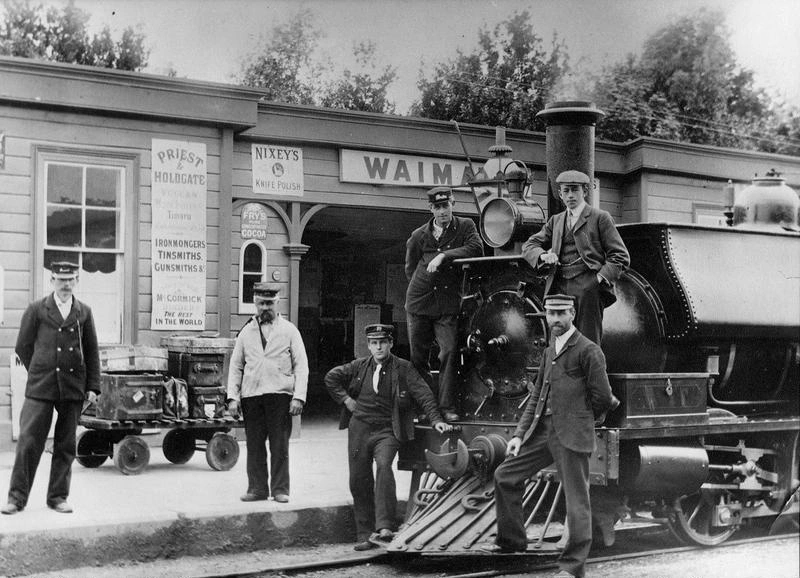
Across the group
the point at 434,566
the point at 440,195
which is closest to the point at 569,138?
the point at 440,195

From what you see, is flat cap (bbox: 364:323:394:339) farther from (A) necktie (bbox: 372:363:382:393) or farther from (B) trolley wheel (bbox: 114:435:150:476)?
(B) trolley wheel (bbox: 114:435:150:476)

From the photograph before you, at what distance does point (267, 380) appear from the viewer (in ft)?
24.0

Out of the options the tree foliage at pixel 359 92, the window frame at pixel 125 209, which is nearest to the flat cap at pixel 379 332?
the window frame at pixel 125 209

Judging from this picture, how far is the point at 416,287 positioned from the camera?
7195 mm

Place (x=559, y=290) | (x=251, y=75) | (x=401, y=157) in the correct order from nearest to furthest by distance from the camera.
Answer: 1. (x=559, y=290)
2. (x=251, y=75)
3. (x=401, y=157)

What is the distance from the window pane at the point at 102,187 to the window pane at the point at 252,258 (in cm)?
158

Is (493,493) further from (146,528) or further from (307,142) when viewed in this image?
(307,142)

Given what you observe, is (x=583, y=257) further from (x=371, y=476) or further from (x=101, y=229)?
(x=101, y=229)

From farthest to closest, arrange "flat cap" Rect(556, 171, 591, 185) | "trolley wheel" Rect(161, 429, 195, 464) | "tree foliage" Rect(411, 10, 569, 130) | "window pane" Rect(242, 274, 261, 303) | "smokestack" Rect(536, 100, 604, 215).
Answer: "window pane" Rect(242, 274, 261, 303)
"trolley wheel" Rect(161, 429, 195, 464)
"tree foliage" Rect(411, 10, 569, 130)
"smokestack" Rect(536, 100, 604, 215)
"flat cap" Rect(556, 171, 591, 185)

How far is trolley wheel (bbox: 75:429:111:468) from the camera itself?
8359 mm

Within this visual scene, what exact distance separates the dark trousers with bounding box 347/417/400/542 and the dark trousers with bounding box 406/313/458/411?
51 centimetres

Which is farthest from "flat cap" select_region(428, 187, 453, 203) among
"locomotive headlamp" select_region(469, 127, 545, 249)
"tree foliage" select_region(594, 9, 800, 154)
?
"tree foliage" select_region(594, 9, 800, 154)

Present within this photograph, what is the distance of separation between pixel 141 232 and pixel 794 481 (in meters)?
6.51

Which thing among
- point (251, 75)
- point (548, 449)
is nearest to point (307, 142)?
point (251, 75)
